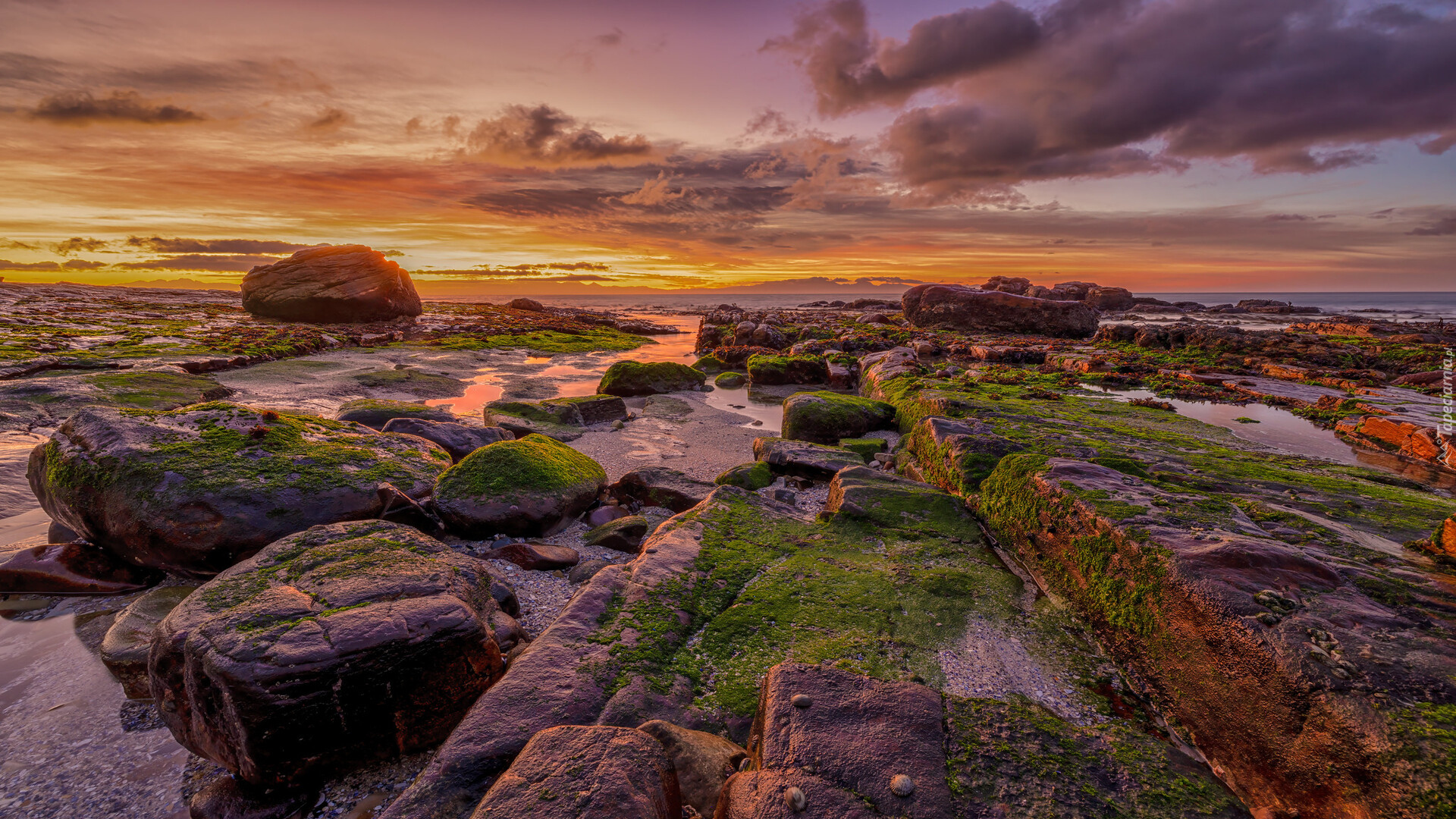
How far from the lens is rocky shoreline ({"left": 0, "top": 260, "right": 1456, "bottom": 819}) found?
2584 mm

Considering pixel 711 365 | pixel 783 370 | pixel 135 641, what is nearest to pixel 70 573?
pixel 135 641

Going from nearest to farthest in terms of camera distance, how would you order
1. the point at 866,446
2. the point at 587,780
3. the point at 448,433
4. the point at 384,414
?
1. the point at 587,780
2. the point at 448,433
3. the point at 384,414
4. the point at 866,446

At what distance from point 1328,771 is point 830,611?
2661mm

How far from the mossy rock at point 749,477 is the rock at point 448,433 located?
3.87 m

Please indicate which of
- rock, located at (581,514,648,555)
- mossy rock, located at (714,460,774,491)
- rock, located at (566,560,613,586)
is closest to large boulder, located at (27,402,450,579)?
rock, located at (581,514,648,555)

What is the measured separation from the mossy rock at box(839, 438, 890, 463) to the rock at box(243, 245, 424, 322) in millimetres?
42333

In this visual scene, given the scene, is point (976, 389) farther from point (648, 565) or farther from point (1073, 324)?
point (1073, 324)

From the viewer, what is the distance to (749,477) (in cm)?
765

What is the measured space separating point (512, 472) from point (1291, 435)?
13.0m

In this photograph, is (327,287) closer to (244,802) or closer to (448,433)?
(448,433)

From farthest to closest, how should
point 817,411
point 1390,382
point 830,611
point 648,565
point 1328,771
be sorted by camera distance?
point 1390,382 → point 817,411 → point 648,565 → point 830,611 → point 1328,771

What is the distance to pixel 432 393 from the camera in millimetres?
14633

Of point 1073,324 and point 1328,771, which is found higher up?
point 1073,324

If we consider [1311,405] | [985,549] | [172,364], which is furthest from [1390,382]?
[172,364]
